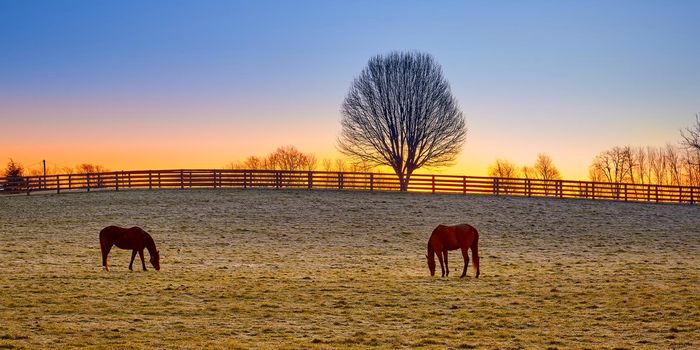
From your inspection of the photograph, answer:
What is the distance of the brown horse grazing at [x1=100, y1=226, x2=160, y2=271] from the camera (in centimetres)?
1895

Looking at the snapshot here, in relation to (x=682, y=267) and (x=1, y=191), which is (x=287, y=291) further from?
(x=1, y=191)

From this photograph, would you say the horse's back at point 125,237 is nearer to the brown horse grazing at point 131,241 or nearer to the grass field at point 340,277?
the brown horse grazing at point 131,241

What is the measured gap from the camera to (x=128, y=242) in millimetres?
19047

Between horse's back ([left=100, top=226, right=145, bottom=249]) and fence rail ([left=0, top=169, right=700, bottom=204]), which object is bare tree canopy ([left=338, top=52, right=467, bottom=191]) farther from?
horse's back ([left=100, top=226, right=145, bottom=249])

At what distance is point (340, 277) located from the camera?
60.9 ft

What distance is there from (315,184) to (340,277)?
23.4 meters

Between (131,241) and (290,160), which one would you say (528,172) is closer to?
(290,160)

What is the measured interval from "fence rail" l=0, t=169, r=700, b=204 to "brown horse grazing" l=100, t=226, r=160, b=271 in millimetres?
21804

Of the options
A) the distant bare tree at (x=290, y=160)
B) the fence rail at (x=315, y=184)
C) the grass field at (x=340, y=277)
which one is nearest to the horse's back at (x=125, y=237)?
the grass field at (x=340, y=277)

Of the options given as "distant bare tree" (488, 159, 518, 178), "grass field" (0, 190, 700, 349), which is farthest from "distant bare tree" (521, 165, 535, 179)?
"grass field" (0, 190, 700, 349)

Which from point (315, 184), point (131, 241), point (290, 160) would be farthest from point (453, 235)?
point (290, 160)

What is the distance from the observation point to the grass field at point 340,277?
11.8 metres

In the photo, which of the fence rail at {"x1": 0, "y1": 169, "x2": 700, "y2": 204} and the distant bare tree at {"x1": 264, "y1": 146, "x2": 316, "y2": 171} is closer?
the fence rail at {"x1": 0, "y1": 169, "x2": 700, "y2": 204}

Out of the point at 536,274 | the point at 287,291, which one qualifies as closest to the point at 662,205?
the point at 536,274
